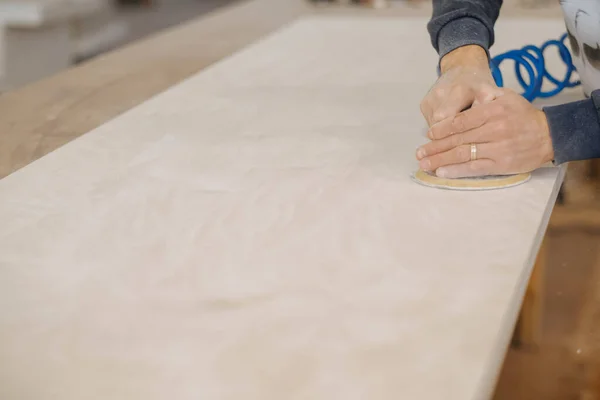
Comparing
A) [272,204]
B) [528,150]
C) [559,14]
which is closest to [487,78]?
[528,150]

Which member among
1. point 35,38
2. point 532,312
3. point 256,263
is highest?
point 256,263

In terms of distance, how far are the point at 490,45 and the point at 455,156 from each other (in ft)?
1.09

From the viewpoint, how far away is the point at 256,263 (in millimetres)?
768

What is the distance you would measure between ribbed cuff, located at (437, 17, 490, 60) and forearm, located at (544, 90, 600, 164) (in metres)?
0.21

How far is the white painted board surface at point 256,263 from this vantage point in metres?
0.60

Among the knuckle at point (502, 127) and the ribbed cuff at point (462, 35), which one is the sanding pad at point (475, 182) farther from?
the ribbed cuff at point (462, 35)

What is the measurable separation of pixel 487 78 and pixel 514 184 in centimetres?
16

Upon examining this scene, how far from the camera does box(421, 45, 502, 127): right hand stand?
0.98 meters

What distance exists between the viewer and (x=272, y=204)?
3.01ft

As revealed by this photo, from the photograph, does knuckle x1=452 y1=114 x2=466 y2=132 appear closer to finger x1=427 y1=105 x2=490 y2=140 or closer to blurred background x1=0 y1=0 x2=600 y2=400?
finger x1=427 y1=105 x2=490 y2=140

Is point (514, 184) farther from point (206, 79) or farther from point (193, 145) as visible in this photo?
point (206, 79)

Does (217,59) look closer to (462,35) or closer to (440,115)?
(462,35)

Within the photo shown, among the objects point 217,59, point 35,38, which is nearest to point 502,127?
point 217,59

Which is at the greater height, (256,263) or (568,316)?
(256,263)
